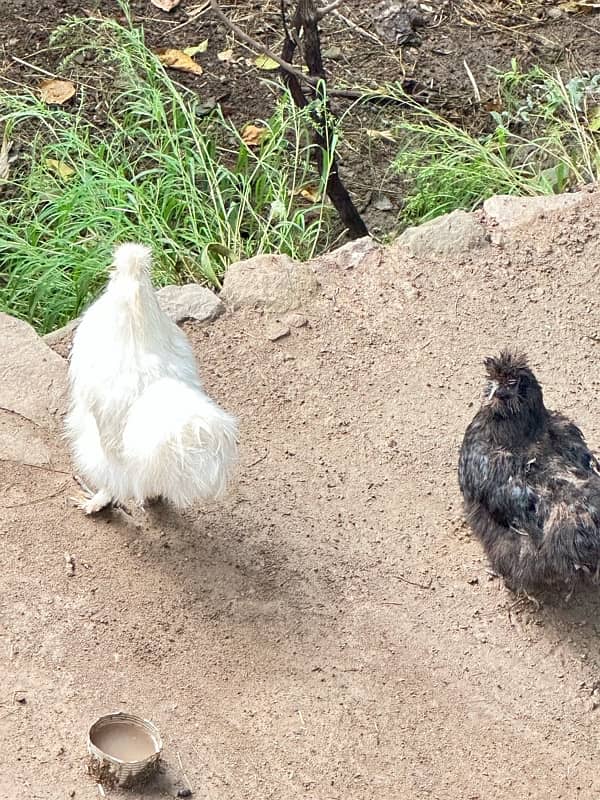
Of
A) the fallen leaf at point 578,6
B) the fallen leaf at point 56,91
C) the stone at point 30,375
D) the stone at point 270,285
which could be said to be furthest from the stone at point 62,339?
the fallen leaf at point 578,6

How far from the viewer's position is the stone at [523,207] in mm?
5891

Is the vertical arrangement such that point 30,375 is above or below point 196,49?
below

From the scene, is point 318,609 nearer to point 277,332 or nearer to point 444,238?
point 277,332

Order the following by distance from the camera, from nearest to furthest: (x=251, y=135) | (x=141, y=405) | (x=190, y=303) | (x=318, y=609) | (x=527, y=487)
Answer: (x=141, y=405) < (x=527, y=487) < (x=318, y=609) < (x=190, y=303) < (x=251, y=135)

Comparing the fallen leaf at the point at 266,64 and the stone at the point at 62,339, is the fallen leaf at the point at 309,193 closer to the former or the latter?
the fallen leaf at the point at 266,64

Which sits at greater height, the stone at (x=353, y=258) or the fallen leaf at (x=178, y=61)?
the fallen leaf at (x=178, y=61)

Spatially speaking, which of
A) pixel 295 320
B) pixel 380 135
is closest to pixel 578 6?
pixel 380 135

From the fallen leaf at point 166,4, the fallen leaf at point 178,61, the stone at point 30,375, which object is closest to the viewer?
the stone at point 30,375

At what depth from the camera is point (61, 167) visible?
6727 millimetres

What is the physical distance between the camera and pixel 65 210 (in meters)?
5.96

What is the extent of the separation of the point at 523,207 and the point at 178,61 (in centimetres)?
307

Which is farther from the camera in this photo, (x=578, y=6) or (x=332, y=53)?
(x=578, y=6)

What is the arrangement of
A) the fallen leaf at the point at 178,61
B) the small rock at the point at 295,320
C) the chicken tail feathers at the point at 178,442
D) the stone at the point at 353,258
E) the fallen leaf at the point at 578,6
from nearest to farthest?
1. the chicken tail feathers at the point at 178,442
2. the small rock at the point at 295,320
3. the stone at the point at 353,258
4. the fallen leaf at the point at 178,61
5. the fallen leaf at the point at 578,6

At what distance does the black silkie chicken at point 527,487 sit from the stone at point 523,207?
1826 millimetres
